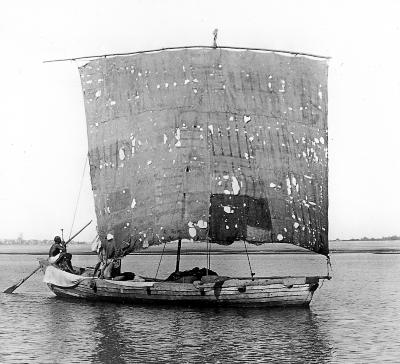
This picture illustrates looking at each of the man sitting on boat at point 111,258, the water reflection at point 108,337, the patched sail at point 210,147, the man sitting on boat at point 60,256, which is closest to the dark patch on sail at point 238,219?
the patched sail at point 210,147

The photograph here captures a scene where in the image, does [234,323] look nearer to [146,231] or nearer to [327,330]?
[327,330]

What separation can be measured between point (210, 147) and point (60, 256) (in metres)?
7.60

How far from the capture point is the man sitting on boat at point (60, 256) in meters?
26.2

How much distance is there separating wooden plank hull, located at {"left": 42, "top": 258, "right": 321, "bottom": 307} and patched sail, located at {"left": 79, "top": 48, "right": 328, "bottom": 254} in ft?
4.57

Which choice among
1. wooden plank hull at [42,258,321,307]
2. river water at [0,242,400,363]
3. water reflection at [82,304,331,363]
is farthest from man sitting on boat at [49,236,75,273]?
wooden plank hull at [42,258,321,307]

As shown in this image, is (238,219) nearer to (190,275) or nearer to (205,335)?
(190,275)

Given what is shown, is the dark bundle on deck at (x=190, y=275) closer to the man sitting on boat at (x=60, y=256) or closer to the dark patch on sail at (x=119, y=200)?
the dark patch on sail at (x=119, y=200)

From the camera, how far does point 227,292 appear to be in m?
22.5

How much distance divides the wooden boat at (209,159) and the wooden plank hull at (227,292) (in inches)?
1.5

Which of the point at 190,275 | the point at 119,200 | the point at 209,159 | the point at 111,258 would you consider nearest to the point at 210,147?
the point at 209,159

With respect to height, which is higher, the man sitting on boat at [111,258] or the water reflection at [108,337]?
the man sitting on boat at [111,258]

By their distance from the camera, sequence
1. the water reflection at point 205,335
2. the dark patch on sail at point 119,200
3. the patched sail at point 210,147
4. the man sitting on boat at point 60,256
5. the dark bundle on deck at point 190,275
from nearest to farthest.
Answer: the water reflection at point 205,335
the patched sail at point 210,147
the dark bundle on deck at point 190,275
the dark patch on sail at point 119,200
the man sitting on boat at point 60,256

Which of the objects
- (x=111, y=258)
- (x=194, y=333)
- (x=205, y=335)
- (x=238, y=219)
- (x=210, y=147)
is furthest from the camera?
(x=111, y=258)

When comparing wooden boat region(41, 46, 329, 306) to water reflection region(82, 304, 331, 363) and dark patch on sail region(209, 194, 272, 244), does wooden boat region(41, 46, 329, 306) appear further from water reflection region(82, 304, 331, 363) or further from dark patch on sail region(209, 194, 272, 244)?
water reflection region(82, 304, 331, 363)
